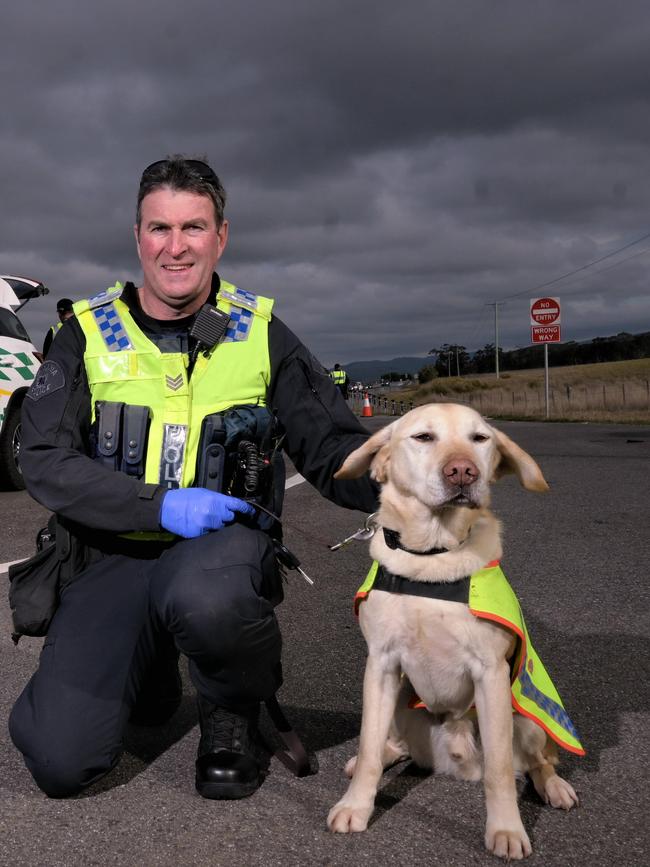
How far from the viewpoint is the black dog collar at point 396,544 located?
9.12 feet

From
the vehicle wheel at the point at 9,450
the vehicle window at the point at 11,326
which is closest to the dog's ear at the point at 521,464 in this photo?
the vehicle wheel at the point at 9,450

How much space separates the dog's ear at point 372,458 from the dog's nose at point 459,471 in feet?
1.01

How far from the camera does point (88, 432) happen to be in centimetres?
332

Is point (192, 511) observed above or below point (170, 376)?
below

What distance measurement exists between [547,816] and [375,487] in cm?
123

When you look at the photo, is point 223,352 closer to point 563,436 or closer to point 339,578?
point 339,578

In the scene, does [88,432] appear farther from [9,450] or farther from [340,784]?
[9,450]

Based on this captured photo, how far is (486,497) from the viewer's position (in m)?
2.78

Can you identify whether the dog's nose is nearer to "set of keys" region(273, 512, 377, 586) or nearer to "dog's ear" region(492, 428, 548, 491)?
"dog's ear" region(492, 428, 548, 491)

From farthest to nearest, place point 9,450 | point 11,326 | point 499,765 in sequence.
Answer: point 11,326 < point 9,450 < point 499,765

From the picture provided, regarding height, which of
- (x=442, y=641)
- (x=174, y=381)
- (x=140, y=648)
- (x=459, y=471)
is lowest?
(x=140, y=648)

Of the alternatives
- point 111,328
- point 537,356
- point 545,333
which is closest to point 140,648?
point 111,328

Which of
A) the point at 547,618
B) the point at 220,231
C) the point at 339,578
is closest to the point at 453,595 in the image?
the point at 220,231

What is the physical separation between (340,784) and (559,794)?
704 mm
